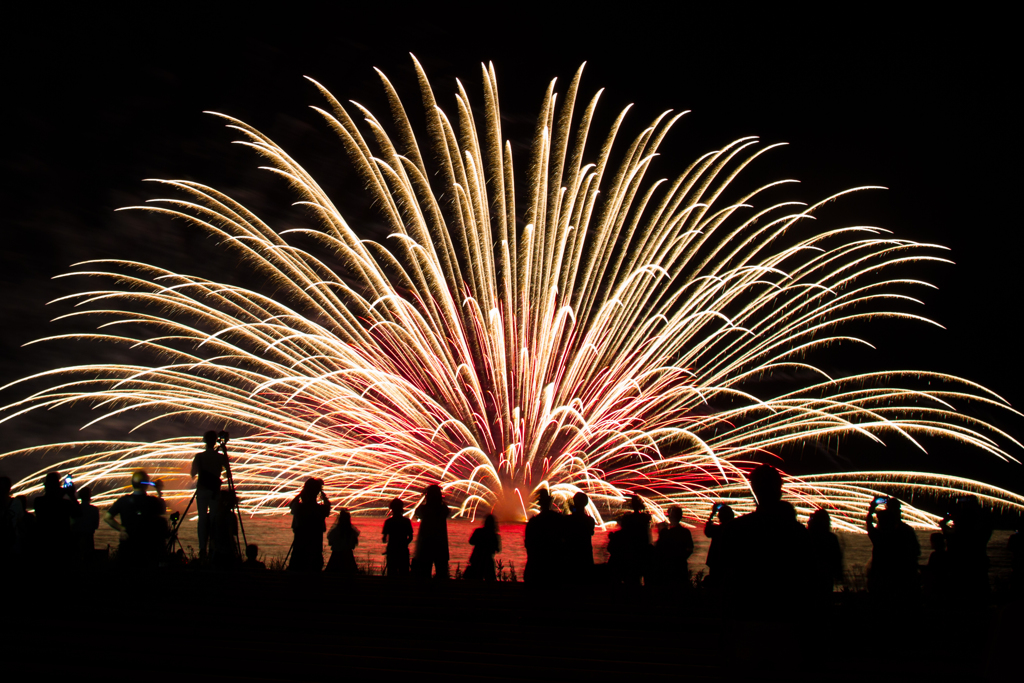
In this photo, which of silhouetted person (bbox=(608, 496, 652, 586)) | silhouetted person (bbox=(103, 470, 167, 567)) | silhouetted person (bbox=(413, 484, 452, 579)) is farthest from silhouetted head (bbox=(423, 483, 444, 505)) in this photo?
silhouetted person (bbox=(103, 470, 167, 567))

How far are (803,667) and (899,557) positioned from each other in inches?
244

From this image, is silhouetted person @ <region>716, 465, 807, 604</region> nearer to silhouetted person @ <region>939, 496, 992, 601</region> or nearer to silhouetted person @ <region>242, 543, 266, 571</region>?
silhouetted person @ <region>939, 496, 992, 601</region>

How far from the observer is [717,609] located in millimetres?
8406

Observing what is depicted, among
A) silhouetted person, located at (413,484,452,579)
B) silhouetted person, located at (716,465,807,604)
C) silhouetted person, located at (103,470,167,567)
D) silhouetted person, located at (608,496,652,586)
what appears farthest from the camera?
silhouetted person, located at (413,484,452,579)

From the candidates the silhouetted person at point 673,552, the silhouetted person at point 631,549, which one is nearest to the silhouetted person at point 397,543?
the silhouetted person at point 631,549

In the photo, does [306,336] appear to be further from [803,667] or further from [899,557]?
[803,667]

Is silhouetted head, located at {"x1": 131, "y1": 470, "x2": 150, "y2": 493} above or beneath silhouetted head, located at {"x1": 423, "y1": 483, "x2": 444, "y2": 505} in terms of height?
above

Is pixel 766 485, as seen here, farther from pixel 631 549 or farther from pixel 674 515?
pixel 674 515

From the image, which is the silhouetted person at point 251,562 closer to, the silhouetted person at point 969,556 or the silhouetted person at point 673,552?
the silhouetted person at point 673,552

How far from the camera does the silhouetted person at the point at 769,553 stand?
4.89 m

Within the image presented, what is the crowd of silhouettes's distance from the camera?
5.11 m

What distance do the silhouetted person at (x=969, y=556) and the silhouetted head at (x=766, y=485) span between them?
685cm

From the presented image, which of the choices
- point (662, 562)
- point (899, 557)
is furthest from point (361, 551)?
point (899, 557)

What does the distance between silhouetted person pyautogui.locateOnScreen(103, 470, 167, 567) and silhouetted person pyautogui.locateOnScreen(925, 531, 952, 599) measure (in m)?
11.1
